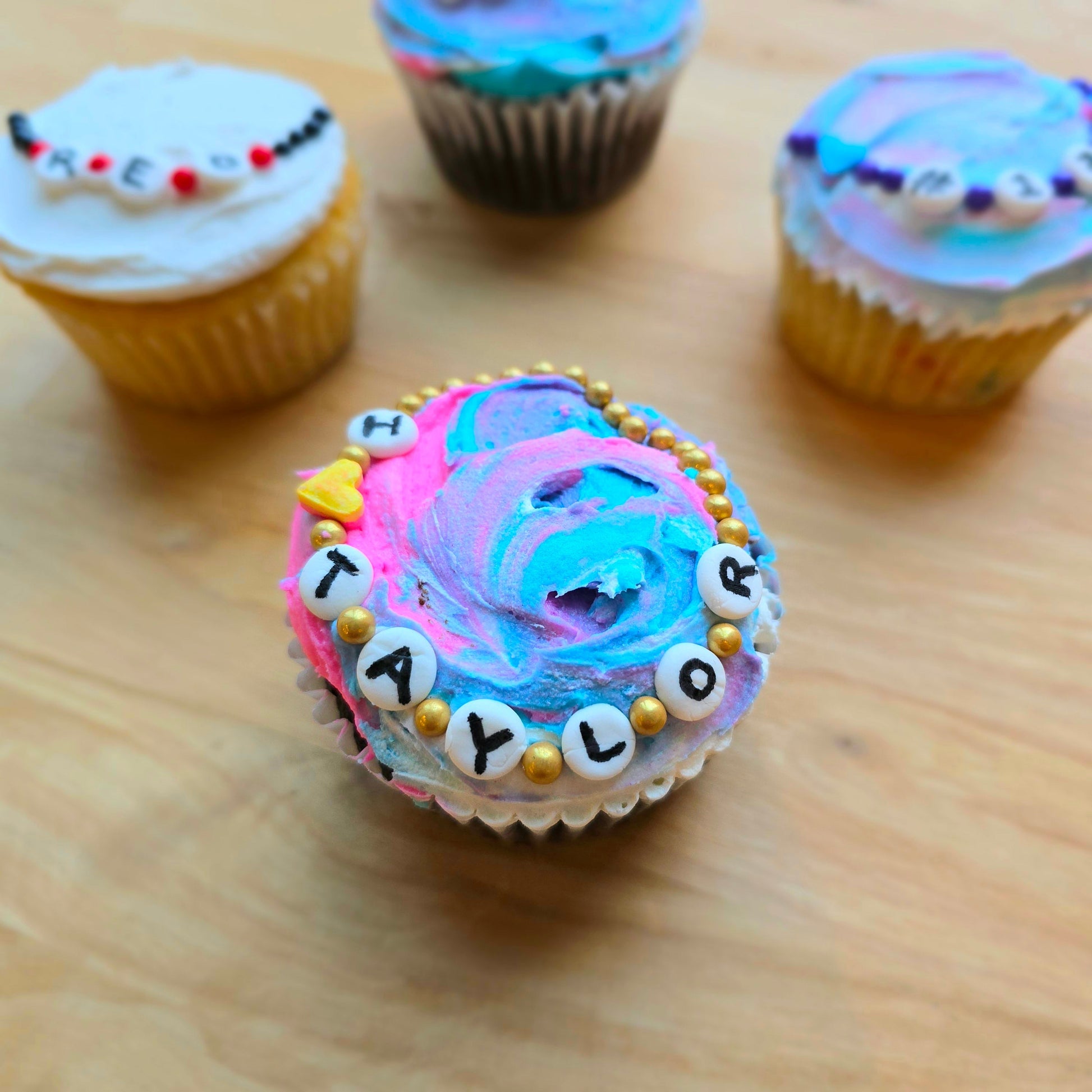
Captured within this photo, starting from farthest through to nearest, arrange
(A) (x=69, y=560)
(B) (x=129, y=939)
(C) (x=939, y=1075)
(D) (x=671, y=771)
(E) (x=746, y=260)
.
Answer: (E) (x=746, y=260)
(A) (x=69, y=560)
(B) (x=129, y=939)
(C) (x=939, y=1075)
(D) (x=671, y=771)

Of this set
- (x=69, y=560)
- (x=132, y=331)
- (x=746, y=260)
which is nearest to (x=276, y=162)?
(x=132, y=331)

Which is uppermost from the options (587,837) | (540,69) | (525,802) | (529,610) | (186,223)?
(540,69)

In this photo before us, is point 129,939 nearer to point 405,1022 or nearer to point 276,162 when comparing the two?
point 405,1022

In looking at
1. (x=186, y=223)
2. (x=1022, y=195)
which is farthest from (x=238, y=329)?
(x=1022, y=195)

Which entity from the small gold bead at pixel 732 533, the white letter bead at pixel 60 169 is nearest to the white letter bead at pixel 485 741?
the small gold bead at pixel 732 533

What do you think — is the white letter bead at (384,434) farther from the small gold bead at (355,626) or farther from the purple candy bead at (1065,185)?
the purple candy bead at (1065,185)

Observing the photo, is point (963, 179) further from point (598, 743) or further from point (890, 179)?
point (598, 743)

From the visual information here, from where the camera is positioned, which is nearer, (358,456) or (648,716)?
(648,716)
